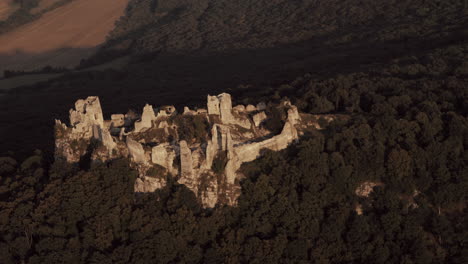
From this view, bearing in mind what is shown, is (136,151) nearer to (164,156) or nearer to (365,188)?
(164,156)

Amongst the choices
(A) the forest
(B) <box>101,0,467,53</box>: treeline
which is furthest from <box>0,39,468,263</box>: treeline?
(B) <box>101,0,467,53</box>: treeline

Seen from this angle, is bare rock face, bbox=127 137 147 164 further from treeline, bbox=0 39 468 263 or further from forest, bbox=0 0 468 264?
forest, bbox=0 0 468 264

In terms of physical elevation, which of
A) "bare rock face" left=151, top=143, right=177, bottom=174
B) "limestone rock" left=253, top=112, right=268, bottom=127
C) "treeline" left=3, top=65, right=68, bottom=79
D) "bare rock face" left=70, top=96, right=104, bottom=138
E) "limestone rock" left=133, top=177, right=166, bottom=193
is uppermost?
"bare rock face" left=70, top=96, right=104, bottom=138

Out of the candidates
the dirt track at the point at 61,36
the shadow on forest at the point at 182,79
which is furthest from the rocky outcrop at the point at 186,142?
the dirt track at the point at 61,36

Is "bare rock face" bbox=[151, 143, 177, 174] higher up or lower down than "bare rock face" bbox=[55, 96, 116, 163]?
lower down

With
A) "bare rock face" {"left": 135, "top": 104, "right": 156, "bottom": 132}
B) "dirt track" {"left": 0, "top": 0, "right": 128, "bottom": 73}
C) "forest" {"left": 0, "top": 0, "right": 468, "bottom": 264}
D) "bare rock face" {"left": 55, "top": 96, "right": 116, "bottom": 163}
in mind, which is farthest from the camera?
"dirt track" {"left": 0, "top": 0, "right": 128, "bottom": 73}

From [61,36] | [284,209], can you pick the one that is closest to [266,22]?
[61,36]

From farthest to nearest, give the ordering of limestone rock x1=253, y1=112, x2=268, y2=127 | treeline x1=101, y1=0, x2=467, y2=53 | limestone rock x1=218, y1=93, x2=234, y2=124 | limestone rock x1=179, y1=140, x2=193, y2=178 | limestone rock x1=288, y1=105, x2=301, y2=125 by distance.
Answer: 1. treeline x1=101, y1=0, x2=467, y2=53
2. limestone rock x1=253, y1=112, x2=268, y2=127
3. limestone rock x1=288, y1=105, x2=301, y2=125
4. limestone rock x1=218, y1=93, x2=234, y2=124
5. limestone rock x1=179, y1=140, x2=193, y2=178
